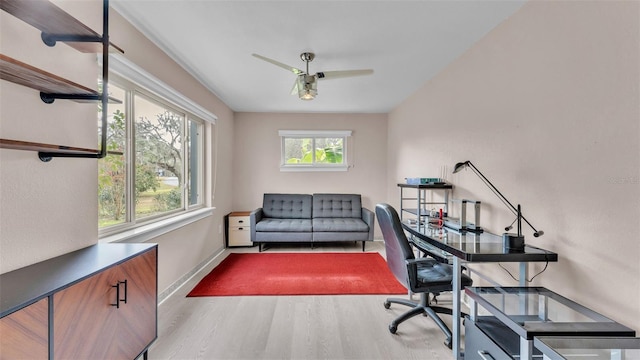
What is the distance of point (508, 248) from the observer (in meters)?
1.57

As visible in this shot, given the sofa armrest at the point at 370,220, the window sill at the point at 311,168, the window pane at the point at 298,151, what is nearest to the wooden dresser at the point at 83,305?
the sofa armrest at the point at 370,220

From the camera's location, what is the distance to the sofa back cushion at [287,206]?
457 cm

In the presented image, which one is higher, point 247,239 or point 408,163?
point 408,163

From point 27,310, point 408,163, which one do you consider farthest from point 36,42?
point 408,163

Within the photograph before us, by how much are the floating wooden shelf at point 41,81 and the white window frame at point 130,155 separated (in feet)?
1.92

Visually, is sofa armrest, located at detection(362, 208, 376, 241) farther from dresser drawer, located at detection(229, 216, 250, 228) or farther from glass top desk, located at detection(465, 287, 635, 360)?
glass top desk, located at detection(465, 287, 635, 360)

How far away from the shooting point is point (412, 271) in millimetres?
1831

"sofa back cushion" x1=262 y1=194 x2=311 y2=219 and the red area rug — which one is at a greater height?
"sofa back cushion" x1=262 y1=194 x2=311 y2=219

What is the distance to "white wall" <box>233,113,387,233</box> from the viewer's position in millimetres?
4777

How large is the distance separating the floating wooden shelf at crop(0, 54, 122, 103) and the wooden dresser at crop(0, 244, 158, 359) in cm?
86

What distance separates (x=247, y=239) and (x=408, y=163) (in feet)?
9.53

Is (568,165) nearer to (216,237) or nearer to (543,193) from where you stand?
(543,193)

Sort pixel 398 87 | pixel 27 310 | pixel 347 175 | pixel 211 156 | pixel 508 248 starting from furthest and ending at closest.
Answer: pixel 347 175 < pixel 211 156 < pixel 398 87 < pixel 508 248 < pixel 27 310

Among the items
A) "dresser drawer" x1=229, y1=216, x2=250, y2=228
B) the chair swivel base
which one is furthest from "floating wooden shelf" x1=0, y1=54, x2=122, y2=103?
"dresser drawer" x1=229, y1=216, x2=250, y2=228
